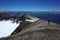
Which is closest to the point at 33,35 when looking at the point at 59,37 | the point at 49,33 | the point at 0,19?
the point at 49,33

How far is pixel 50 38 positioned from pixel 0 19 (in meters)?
56.4

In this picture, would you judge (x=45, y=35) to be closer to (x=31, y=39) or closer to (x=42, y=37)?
(x=42, y=37)

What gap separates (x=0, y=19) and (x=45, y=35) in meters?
55.6

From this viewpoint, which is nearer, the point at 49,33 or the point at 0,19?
the point at 49,33

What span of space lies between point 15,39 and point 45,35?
4191mm

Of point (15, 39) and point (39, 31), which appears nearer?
point (15, 39)

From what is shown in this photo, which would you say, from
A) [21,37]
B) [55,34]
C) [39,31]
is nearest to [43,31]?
[39,31]

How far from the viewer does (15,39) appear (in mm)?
19016

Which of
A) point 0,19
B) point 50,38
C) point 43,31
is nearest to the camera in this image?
point 50,38

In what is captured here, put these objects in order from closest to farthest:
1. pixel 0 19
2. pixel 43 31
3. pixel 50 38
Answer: pixel 50 38 < pixel 43 31 < pixel 0 19

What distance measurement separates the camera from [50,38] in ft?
61.1

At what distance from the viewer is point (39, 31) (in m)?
20.4

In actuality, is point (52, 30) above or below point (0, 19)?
above

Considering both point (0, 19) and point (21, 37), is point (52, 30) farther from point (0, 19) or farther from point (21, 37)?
point (0, 19)
